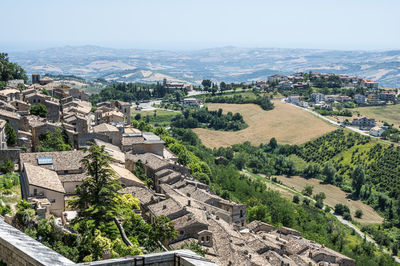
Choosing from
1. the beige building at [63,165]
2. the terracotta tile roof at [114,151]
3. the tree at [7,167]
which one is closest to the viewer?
the tree at [7,167]

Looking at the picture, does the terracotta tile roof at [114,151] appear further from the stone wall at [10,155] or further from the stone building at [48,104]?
the stone wall at [10,155]

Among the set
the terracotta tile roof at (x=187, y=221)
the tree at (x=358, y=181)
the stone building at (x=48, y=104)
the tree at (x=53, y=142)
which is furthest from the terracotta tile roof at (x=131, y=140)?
the tree at (x=358, y=181)

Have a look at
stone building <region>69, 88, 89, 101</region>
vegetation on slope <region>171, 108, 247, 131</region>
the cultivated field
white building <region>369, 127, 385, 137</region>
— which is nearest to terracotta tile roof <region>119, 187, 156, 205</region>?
stone building <region>69, 88, 89, 101</region>

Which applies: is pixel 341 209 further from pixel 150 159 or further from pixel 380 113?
pixel 380 113

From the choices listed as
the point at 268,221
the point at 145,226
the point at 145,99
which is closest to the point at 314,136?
the point at 145,99

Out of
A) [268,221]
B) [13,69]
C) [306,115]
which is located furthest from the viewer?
[306,115]

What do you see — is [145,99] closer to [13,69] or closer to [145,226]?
[13,69]

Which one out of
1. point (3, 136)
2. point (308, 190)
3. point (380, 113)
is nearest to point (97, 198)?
point (3, 136)
